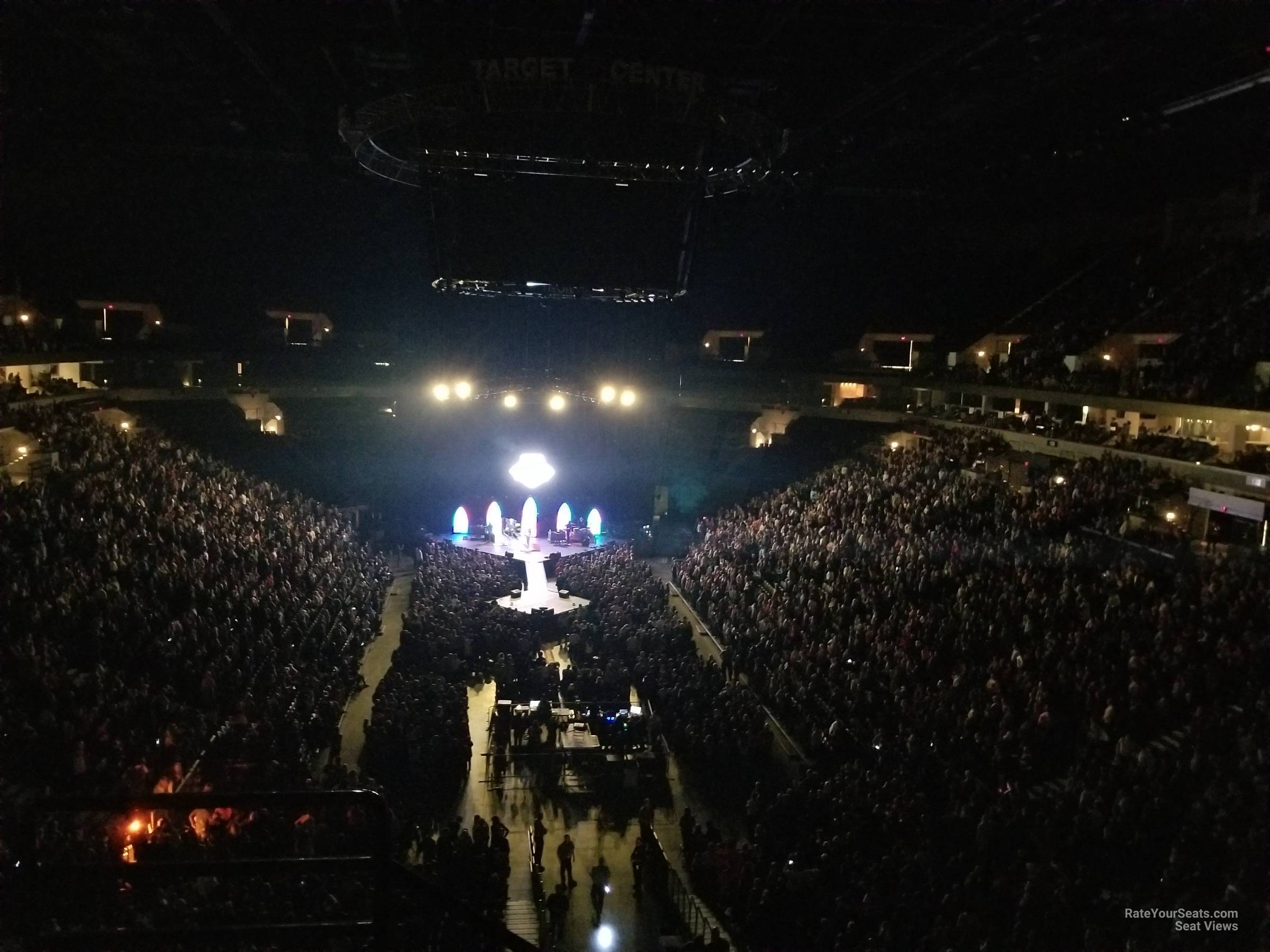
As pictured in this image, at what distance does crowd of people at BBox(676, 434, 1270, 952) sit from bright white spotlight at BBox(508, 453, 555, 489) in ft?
42.2

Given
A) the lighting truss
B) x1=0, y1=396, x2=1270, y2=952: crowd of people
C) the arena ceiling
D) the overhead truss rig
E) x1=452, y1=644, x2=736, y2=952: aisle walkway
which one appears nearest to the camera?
x1=0, y1=396, x2=1270, y2=952: crowd of people

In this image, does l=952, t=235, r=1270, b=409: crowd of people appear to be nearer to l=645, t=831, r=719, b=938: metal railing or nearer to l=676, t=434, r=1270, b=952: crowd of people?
l=676, t=434, r=1270, b=952: crowd of people

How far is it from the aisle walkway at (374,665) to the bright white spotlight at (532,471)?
20.1ft

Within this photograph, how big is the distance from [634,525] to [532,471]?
3.85 m

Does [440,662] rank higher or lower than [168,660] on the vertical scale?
lower

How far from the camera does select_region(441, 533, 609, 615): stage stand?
2211cm

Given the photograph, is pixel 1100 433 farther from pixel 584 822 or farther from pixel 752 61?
pixel 584 822

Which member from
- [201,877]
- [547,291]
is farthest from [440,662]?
[201,877]

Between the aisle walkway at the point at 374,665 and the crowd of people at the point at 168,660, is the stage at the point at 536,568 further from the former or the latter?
the crowd of people at the point at 168,660

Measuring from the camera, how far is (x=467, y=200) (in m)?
15.8

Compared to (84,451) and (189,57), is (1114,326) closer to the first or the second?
(189,57)

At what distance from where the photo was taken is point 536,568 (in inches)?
1009

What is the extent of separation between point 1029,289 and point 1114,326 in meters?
7.43

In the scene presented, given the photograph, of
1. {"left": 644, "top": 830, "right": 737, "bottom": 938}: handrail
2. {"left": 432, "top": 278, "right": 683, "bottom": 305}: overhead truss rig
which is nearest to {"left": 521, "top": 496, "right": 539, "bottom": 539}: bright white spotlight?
{"left": 432, "top": 278, "right": 683, "bottom": 305}: overhead truss rig
